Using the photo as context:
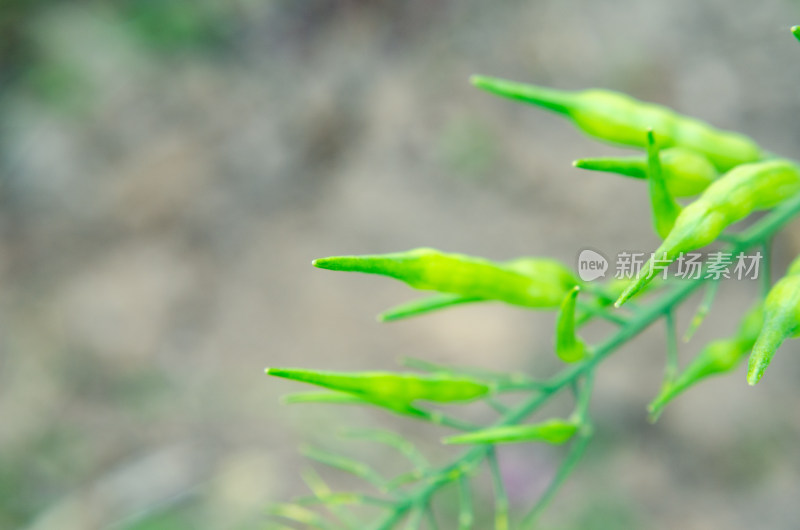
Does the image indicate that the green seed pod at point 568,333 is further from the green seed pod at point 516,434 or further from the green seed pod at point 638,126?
the green seed pod at point 638,126

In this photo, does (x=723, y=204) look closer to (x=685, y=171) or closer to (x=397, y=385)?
(x=685, y=171)

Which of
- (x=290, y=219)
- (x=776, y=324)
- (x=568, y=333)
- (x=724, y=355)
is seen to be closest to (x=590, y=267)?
(x=724, y=355)

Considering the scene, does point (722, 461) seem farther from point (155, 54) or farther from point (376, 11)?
point (155, 54)

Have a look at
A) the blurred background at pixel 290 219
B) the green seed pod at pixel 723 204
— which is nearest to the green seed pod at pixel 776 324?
the green seed pod at pixel 723 204

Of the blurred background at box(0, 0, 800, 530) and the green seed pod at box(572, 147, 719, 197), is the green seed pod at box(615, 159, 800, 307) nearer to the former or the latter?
the green seed pod at box(572, 147, 719, 197)

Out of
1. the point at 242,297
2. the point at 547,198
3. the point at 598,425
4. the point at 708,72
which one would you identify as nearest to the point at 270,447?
the point at 242,297
